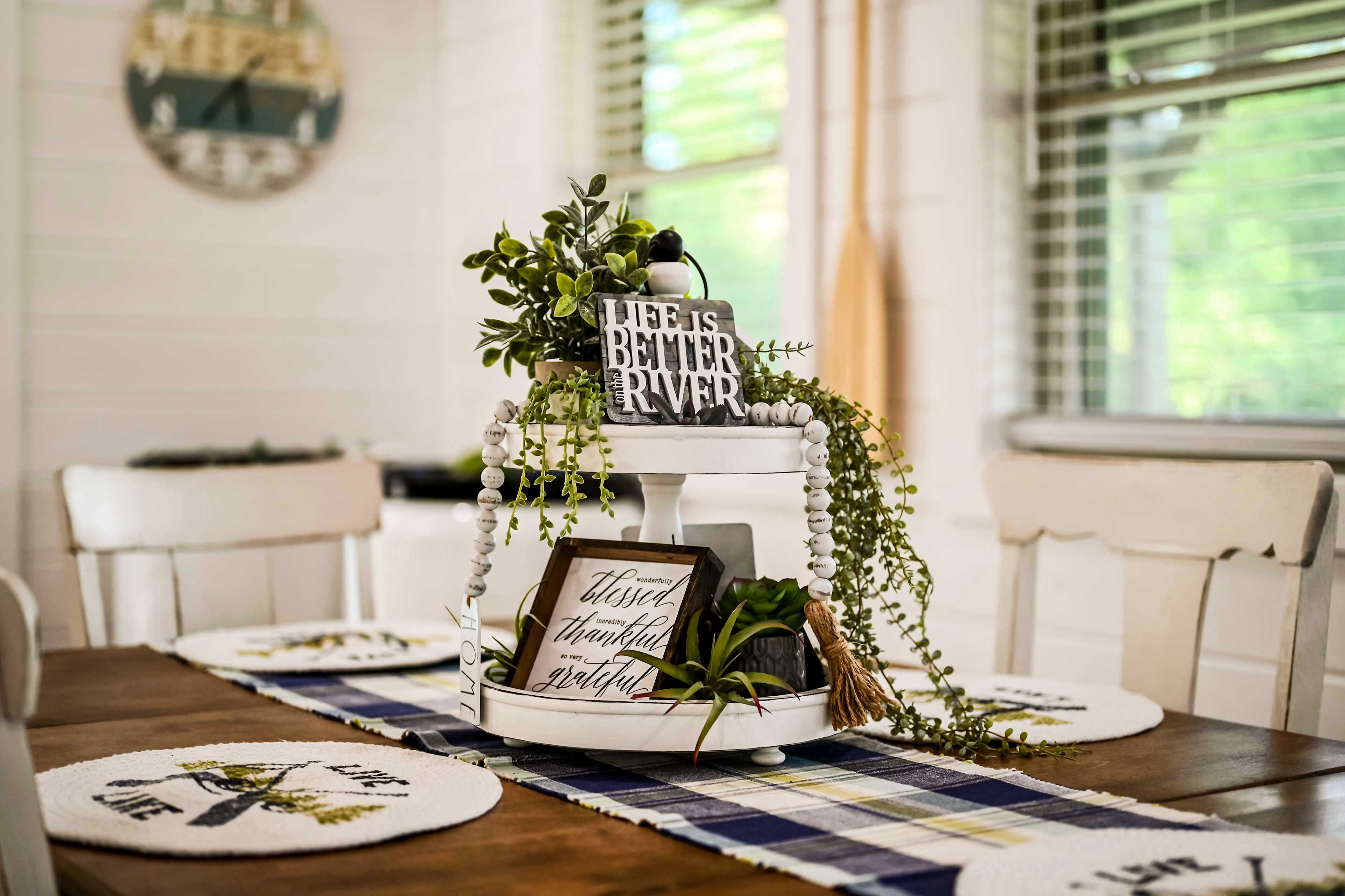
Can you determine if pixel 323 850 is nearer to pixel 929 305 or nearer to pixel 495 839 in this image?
pixel 495 839

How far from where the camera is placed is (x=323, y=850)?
81 centimetres

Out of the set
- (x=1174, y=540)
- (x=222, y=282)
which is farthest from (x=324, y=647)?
(x=222, y=282)

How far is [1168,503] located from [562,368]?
0.72m

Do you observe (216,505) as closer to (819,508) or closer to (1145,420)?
(819,508)

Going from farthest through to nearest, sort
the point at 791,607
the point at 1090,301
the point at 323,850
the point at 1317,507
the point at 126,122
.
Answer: the point at 126,122 < the point at 1090,301 < the point at 1317,507 < the point at 791,607 < the point at 323,850

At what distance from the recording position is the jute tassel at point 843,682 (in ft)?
3.39

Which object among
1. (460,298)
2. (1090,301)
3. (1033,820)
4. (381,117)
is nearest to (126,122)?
(381,117)

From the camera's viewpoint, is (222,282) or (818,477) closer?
(818,477)

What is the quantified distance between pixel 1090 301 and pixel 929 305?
278 millimetres

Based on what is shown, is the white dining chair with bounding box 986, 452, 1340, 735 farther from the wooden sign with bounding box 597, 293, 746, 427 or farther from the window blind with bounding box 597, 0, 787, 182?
the window blind with bounding box 597, 0, 787, 182

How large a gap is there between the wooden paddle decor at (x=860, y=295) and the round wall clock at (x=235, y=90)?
1.62 metres

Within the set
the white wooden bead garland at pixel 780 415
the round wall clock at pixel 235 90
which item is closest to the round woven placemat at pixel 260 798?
the white wooden bead garland at pixel 780 415

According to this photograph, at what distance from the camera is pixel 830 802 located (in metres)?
0.92

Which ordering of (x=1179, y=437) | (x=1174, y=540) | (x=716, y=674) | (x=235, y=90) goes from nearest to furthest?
(x=716, y=674)
(x=1174, y=540)
(x=1179, y=437)
(x=235, y=90)
